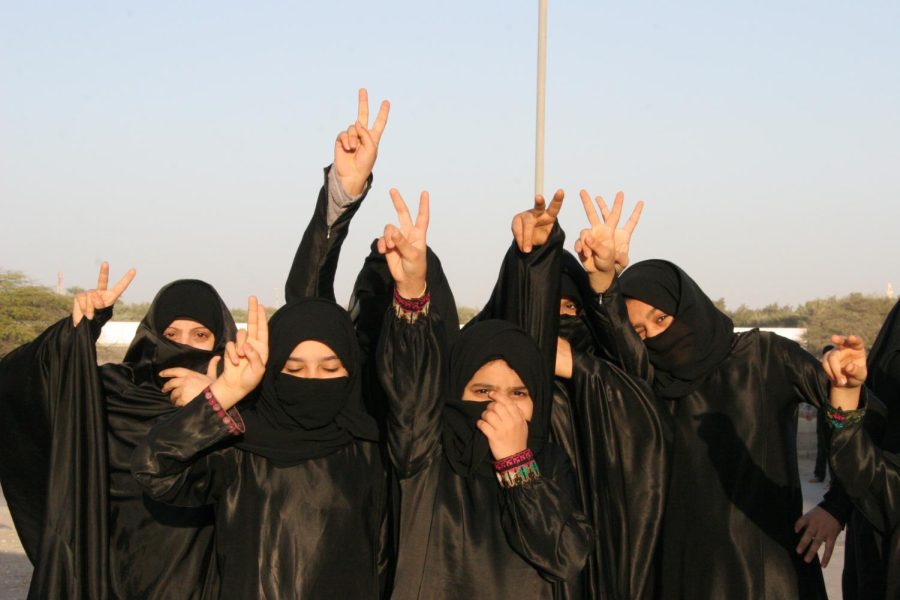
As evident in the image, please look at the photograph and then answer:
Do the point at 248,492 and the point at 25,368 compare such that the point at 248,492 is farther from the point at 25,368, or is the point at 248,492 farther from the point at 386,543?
the point at 25,368

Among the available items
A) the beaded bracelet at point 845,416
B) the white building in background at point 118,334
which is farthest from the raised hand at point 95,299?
the white building in background at point 118,334

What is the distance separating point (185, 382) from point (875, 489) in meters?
2.05

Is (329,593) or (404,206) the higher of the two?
(404,206)

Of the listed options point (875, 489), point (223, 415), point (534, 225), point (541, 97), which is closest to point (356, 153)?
point (534, 225)

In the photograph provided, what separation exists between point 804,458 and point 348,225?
1165 centimetres

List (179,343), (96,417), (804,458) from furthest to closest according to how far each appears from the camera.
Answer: (804,458) < (179,343) < (96,417)

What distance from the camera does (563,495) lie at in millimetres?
3152

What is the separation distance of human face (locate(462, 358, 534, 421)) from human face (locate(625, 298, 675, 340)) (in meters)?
0.95

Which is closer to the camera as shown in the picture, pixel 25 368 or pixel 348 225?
pixel 25 368

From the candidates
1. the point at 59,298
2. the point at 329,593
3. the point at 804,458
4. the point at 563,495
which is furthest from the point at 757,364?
the point at 59,298

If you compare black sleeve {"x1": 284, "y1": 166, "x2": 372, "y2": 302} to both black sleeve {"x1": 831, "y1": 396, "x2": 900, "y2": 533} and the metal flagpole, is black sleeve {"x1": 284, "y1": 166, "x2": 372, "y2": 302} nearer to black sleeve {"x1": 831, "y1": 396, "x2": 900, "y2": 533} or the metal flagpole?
black sleeve {"x1": 831, "y1": 396, "x2": 900, "y2": 533}

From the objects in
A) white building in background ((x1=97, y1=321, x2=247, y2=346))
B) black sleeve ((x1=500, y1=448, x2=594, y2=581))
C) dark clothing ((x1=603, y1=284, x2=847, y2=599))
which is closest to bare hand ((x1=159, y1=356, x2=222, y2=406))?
black sleeve ((x1=500, y1=448, x2=594, y2=581))

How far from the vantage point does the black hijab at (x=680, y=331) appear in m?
4.12

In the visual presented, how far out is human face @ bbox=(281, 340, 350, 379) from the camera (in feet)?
10.8
